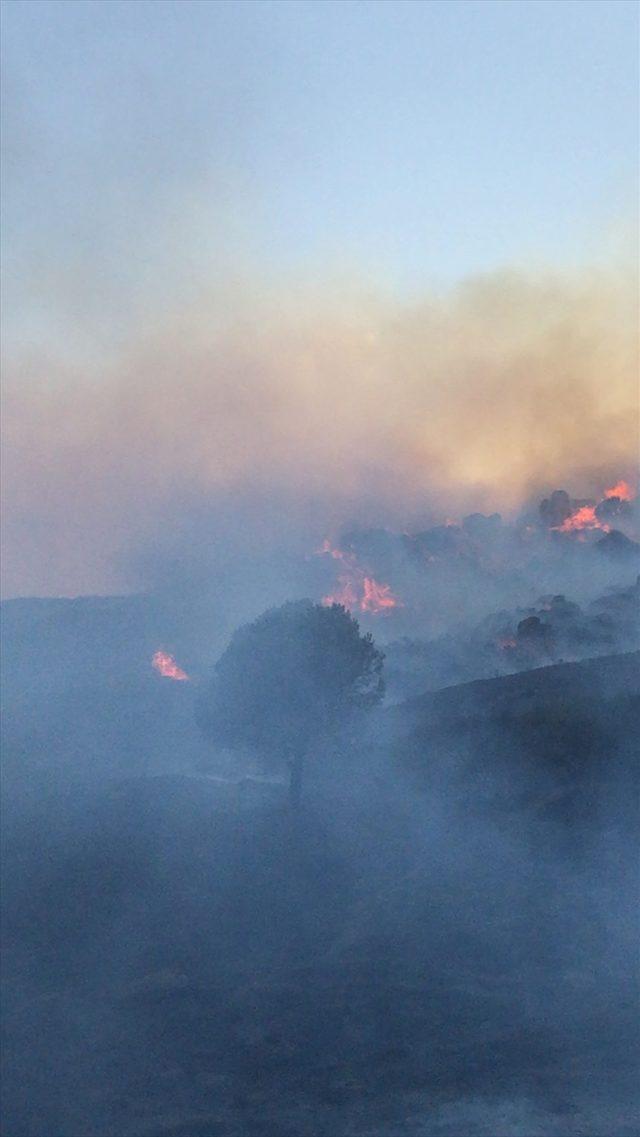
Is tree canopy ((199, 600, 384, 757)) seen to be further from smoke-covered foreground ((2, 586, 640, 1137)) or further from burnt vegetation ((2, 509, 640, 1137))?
smoke-covered foreground ((2, 586, 640, 1137))

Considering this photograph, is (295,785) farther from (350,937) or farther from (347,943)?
(347,943)

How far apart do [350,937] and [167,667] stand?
442 ft

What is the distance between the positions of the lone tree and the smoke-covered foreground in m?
4.77

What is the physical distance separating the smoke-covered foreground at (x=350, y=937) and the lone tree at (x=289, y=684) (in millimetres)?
4769

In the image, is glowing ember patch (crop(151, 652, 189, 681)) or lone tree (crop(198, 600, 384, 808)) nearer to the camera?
lone tree (crop(198, 600, 384, 808))

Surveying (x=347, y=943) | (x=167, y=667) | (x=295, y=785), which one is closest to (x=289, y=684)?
(x=295, y=785)

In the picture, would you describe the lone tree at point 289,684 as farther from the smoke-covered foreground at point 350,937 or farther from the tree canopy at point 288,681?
the smoke-covered foreground at point 350,937

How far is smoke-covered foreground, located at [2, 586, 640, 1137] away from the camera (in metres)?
36.8

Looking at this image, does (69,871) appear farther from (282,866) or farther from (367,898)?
(367,898)

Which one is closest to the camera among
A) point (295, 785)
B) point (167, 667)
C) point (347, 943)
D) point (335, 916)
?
point (347, 943)

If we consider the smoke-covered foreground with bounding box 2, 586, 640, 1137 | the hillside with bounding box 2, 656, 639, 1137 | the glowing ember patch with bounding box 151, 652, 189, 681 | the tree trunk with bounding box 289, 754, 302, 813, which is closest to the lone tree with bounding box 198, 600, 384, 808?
the tree trunk with bounding box 289, 754, 302, 813

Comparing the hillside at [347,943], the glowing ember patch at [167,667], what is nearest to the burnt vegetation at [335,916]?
the hillside at [347,943]

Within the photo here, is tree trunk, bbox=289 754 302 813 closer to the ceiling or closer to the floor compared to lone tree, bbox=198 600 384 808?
closer to the floor

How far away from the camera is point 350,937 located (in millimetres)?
54250
